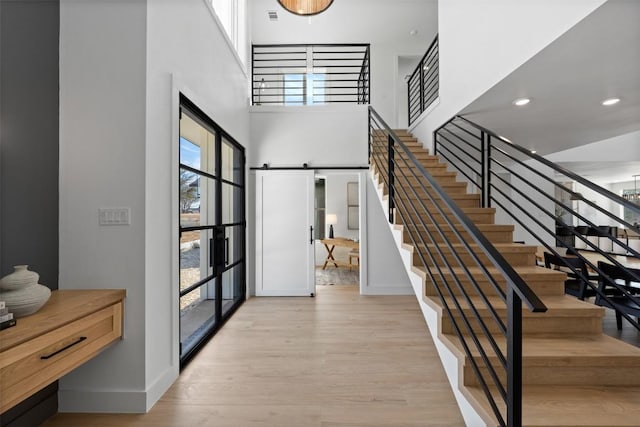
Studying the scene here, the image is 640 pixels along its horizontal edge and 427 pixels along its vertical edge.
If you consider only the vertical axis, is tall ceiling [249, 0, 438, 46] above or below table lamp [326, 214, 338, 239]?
above

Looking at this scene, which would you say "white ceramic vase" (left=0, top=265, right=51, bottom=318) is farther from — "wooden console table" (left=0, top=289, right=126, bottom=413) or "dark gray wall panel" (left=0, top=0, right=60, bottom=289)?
"dark gray wall panel" (left=0, top=0, right=60, bottom=289)

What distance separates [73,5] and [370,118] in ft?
12.5

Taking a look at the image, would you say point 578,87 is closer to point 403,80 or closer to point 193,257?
point 193,257

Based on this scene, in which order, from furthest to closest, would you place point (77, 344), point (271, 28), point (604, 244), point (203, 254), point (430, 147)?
point (604, 244), point (271, 28), point (430, 147), point (203, 254), point (77, 344)

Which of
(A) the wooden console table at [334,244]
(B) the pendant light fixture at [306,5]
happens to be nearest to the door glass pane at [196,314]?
(B) the pendant light fixture at [306,5]

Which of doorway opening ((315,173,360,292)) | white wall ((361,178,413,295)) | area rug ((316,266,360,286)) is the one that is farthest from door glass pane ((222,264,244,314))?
doorway opening ((315,173,360,292))

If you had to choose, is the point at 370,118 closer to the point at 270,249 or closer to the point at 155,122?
the point at 270,249

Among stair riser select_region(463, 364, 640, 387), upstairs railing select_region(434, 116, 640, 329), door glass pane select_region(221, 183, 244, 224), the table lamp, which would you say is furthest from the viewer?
the table lamp

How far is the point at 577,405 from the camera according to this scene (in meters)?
1.43

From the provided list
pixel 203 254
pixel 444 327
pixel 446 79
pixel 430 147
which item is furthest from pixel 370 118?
pixel 444 327

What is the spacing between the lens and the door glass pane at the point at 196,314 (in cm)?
264

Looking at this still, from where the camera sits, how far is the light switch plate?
76.4 inches

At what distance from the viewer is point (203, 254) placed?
9.77 ft

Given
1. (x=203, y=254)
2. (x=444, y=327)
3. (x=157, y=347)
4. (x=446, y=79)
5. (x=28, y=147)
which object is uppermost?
(x=446, y=79)
